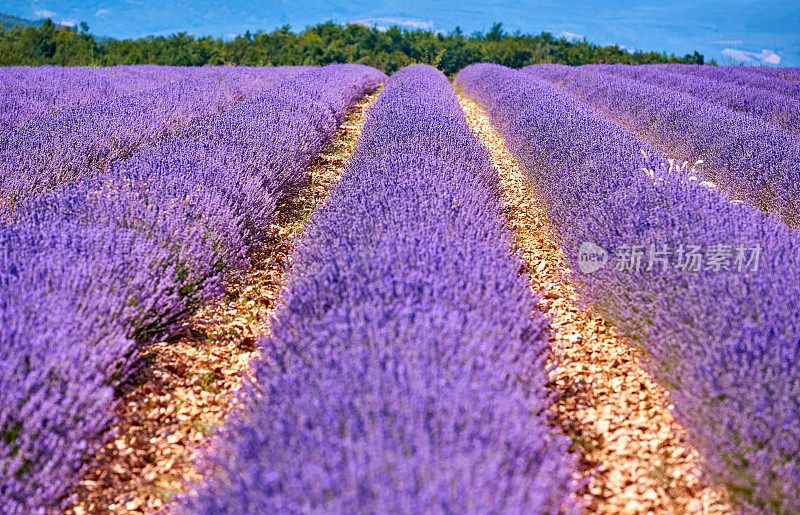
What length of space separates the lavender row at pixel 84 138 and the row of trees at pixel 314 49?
501 inches

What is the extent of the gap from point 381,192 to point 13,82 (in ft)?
24.1

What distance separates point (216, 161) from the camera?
3.42 meters

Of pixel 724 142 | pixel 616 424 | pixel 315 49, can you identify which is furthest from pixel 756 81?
pixel 315 49

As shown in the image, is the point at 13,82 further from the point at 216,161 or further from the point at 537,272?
the point at 537,272

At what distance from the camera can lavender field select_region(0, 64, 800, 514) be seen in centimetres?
121

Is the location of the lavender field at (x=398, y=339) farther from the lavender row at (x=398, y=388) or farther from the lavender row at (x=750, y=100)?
the lavender row at (x=750, y=100)

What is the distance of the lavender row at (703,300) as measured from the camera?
1.38m

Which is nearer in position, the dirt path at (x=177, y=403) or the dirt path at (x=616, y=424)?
the dirt path at (x=616, y=424)

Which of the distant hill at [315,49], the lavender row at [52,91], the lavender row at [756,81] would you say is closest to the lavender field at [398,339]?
the lavender row at [52,91]

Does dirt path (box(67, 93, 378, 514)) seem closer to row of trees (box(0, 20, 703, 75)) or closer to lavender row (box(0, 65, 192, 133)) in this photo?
lavender row (box(0, 65, 192, 133))

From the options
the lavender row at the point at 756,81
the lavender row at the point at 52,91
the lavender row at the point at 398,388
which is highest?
the lavender row at the point at 756,81

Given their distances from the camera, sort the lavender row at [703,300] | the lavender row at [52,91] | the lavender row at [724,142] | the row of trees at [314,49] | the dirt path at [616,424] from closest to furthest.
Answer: the lavender row at [703,300] → the dirt path at [616,424] → the lavender row at [724,142] → the lavender row at [52,91] → the row of trees at [314,49]

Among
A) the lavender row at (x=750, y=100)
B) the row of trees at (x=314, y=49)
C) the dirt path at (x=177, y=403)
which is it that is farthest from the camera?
the row of trees at (x=314, y=49)

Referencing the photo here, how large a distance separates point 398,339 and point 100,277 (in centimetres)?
130
